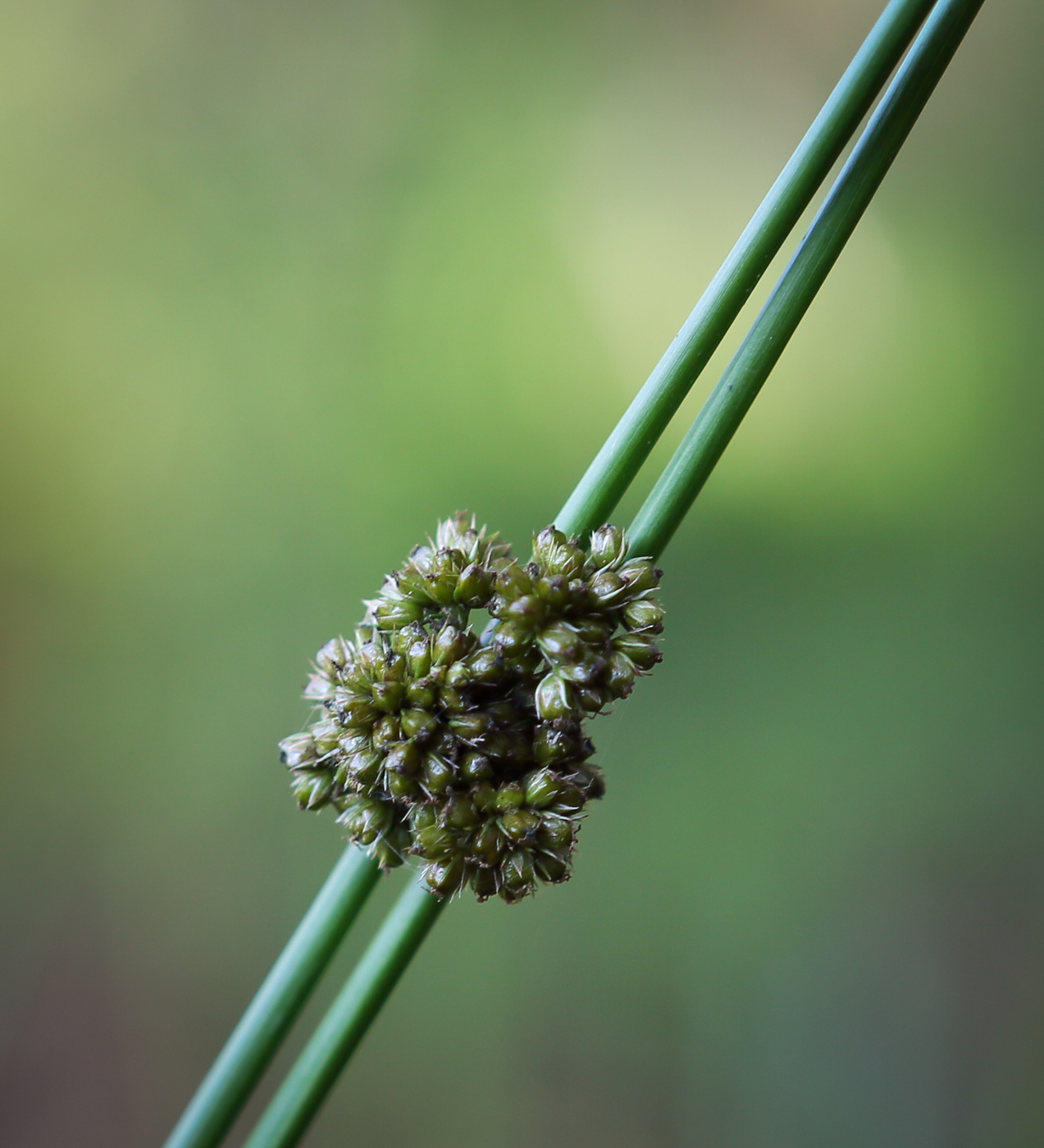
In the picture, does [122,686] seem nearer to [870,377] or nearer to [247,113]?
[247,113]

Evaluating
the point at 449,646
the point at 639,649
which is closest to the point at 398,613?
the point at 449,646

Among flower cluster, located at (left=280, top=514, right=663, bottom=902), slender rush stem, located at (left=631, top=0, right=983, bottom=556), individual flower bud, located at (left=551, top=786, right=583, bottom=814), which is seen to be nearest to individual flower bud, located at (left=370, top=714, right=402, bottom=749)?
flower cluster, located at (left=280, top=514, right=663, bottom=902)

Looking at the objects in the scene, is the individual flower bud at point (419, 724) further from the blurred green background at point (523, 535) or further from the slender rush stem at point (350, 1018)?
the blurred green background at point (523, 535)

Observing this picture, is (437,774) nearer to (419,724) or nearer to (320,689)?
(419,724)

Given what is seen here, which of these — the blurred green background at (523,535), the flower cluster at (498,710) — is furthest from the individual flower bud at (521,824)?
the blurred green background at (523,535)

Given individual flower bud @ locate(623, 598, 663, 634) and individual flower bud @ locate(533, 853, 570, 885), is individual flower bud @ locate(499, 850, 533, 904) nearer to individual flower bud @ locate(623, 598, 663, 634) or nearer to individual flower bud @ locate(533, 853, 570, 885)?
individual flower bud @ locate(533, 853, 570, 885)

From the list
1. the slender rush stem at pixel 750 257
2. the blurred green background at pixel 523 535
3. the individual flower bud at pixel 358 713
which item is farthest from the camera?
the blurred green background at pixel 523 535
